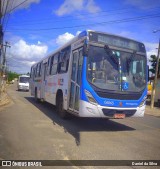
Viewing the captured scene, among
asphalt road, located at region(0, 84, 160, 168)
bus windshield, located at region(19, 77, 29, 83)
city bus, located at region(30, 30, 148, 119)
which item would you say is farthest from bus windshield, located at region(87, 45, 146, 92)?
bus windshield, located at region(19, 77, 29, 83)

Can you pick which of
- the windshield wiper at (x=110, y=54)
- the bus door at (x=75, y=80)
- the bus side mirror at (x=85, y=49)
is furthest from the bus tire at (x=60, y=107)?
the bus side mirror at (x=85, y=49)

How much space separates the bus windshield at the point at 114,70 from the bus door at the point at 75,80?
61 cm

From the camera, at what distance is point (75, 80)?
1068 centimetres

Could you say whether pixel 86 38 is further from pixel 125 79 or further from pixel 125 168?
pixel 125 168

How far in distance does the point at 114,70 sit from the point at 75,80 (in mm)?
1568

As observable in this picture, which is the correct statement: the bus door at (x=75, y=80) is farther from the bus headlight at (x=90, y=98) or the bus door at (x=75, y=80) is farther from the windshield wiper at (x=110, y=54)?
the windshield wiper at (x=110, y=54)

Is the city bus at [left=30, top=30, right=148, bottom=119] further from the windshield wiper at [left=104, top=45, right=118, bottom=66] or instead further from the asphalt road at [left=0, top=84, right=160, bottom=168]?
the asphalt road at [left=0, top=84, right=160, bottom=168]

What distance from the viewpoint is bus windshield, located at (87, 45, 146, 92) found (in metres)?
9.81

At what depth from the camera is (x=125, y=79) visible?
33.1 ft

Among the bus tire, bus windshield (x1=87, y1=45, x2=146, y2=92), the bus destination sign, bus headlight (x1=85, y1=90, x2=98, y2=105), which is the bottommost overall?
the bus tire

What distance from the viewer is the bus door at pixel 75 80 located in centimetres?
1027

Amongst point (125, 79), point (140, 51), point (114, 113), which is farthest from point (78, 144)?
point (140, 51)

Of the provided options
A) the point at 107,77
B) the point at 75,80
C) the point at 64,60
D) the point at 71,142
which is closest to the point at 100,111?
the point at 107,77

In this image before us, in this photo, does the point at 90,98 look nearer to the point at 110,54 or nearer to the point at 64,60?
the point at 110,54
